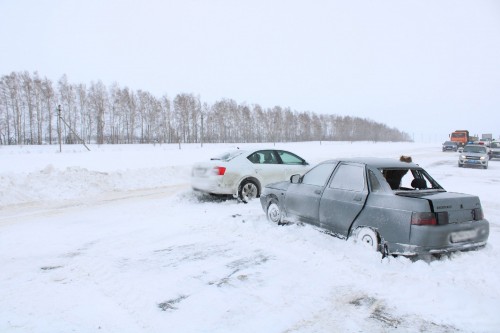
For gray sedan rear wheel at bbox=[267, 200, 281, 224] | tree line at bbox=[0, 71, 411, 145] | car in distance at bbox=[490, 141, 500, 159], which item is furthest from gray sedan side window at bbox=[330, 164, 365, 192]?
tree line at bbox=[0, 71, 411, 145]

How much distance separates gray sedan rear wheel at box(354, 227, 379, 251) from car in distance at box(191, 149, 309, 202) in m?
4.91

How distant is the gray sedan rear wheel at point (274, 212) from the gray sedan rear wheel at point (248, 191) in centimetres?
247

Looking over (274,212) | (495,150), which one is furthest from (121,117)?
(274,212)

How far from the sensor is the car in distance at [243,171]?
9531 millimetres

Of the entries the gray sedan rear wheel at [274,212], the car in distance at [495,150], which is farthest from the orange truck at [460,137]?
the gray sedan rear wheel at [274,212]

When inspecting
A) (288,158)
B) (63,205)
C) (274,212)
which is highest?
(288,158)

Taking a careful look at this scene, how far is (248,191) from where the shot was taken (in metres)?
9.88

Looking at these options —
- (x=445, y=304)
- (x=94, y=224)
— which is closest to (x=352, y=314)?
(x=445, y=304)

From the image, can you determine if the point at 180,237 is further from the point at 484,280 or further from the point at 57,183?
the point at 57,183

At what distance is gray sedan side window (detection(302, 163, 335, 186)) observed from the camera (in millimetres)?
6074

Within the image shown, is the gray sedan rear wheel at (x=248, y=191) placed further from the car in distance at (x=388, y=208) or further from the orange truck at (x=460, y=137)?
the orange truck at (x=460, y=137)

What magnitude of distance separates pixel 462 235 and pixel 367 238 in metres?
1.22

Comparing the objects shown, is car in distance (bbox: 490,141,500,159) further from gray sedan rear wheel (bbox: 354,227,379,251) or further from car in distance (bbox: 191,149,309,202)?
gray sedan rear wheel (bbox: 354,227,379,251)

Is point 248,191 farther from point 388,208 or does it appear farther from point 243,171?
point 388,208
